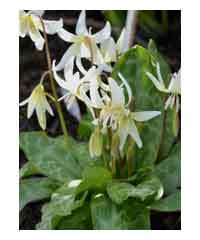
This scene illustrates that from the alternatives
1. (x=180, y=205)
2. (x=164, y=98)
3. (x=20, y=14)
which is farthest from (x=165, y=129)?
(x=20, y=14)

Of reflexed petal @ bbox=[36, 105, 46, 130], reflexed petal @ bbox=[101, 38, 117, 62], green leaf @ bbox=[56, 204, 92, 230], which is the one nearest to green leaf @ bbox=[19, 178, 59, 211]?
green leaf @ bbox=[56, 204, 92, 230]

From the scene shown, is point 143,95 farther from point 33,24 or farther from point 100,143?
point 33,24

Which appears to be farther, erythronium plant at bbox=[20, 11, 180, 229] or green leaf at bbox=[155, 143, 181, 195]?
green leaf at bbox=[155, 143, 181, 195]

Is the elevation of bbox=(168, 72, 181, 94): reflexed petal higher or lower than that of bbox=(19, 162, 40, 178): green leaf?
higher

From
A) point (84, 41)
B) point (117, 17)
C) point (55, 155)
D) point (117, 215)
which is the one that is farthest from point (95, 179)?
point (117, 17)

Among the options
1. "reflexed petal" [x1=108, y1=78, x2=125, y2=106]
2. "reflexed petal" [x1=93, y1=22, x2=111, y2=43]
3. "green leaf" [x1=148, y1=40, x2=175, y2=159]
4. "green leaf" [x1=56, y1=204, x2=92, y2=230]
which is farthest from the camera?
"green leaf" [x1=148, y1=40, x2=175, y2=159]

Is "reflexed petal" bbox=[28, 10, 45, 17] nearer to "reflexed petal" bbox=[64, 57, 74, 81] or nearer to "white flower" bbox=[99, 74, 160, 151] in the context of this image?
"reflexed petal" bbox=[64, 57, 74, 81]

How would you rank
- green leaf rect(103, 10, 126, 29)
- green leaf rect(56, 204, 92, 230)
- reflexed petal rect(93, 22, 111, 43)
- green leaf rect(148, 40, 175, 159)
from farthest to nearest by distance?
1. green leaf rect(103, 10, 126, 29)
2. green leaf rect(148, 40, 175, 159)
3. green leaf rect(56, 204, 92, 230)
4. reflexed petal rect(93, 22, 111, 43)
